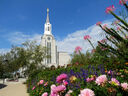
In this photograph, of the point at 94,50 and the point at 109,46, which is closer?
the point at 109,46

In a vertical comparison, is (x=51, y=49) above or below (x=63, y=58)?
above

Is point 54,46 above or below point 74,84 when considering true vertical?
above

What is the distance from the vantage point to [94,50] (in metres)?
6.41

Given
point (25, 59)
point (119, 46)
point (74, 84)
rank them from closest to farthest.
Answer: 1. point (74, 84)
2. point (119, 46)
3. point (25, 59)

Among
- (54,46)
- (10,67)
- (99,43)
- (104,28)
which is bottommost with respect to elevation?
(10,67)

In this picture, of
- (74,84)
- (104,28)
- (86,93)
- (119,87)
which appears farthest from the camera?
(104,28)

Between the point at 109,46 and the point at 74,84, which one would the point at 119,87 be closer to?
the point at 74,84

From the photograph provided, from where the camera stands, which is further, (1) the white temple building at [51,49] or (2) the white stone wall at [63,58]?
(2) the white stone wall at [63,58]

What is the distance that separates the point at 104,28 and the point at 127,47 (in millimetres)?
1925

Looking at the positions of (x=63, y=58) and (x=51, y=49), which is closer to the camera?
(x=51, y=49)

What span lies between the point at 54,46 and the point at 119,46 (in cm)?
4516

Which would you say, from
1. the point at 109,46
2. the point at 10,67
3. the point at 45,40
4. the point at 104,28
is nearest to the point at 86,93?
the point at 109,46

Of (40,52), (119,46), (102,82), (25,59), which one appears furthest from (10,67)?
(102,82)

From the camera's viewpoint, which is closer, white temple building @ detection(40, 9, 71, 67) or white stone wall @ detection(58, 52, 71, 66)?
white temple building @ detection(40, 9, 71, 67)
